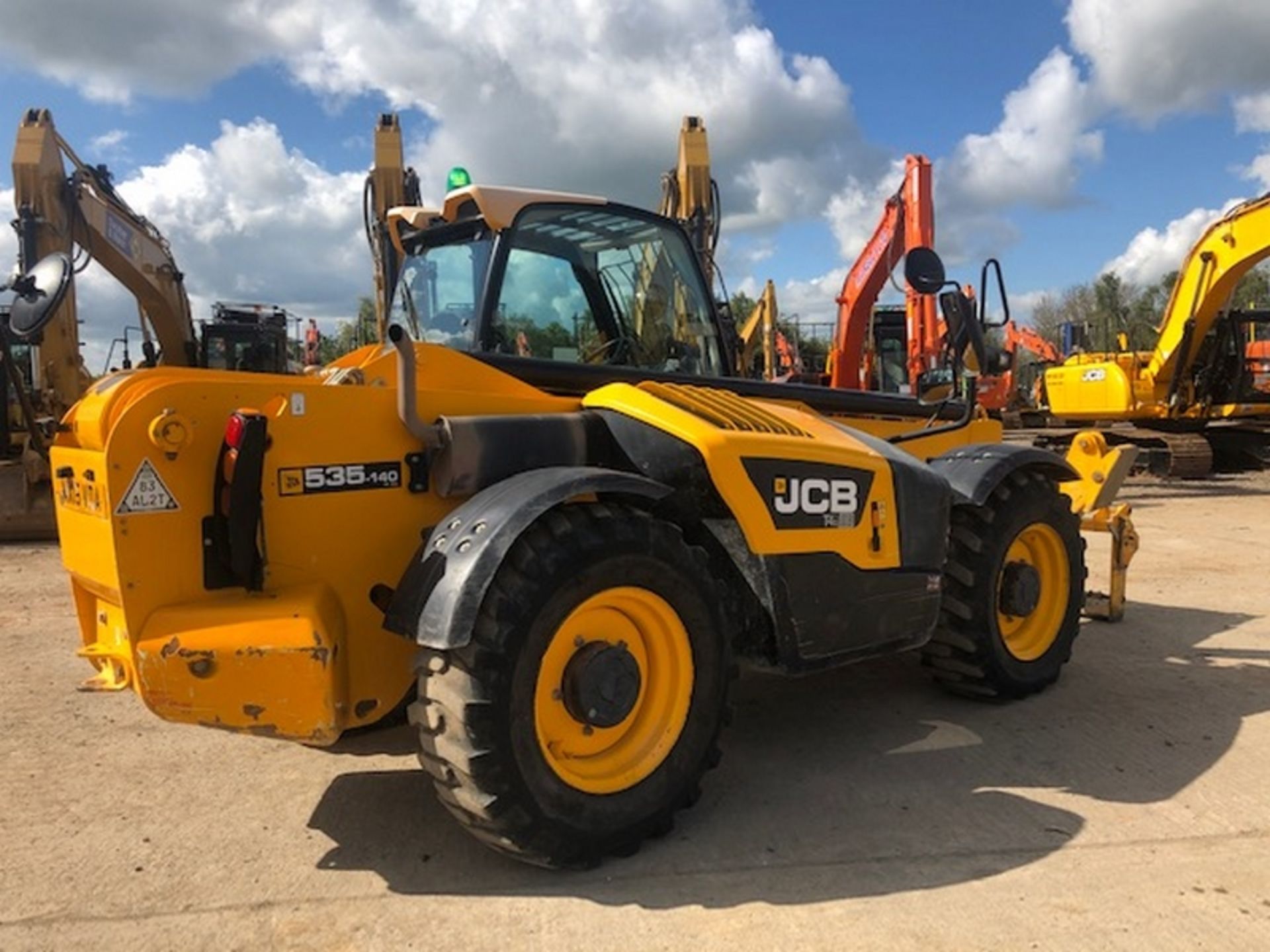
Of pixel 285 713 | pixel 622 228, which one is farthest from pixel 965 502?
pixel 285 713

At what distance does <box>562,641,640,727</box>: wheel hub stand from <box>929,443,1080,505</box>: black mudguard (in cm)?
193

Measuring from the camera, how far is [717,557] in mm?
3572

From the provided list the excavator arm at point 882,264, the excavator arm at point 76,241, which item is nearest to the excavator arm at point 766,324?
the excavator arm at point 882,264

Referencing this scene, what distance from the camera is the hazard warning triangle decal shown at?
284 cm

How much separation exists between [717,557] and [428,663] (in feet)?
3.80

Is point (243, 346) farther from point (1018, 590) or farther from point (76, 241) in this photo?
point (1018, 590)

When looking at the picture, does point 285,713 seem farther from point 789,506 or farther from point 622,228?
point 622,228

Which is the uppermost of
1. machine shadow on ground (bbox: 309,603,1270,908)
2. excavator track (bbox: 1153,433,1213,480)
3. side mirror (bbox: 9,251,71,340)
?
side mirror (bbox: 9,251,71,340)

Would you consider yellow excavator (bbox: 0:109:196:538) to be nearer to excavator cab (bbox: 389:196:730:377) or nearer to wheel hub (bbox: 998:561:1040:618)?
excavator cab (bbox: 389:196:730:377)

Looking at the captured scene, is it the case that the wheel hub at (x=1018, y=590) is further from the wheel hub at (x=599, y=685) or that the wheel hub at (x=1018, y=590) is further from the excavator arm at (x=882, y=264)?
the excavator arm at (x=882, y=264)

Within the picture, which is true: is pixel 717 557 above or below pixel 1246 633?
above

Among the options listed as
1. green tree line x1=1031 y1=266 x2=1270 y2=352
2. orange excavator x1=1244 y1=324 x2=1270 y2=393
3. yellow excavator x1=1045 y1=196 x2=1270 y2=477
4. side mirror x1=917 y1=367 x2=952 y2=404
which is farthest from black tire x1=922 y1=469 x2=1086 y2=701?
green tree line x1=1031 y1=266 x2=1270 y2=352

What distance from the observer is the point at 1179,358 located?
15.2m

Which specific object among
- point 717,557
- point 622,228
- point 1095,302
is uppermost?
point 1095,302
